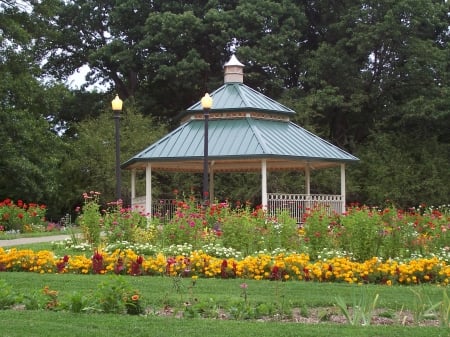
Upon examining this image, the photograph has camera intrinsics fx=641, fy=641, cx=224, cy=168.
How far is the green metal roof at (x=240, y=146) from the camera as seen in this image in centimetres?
1947

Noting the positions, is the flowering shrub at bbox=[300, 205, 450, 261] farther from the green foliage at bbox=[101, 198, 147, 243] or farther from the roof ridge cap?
the roof ridge cap

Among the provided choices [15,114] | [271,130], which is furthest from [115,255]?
[15,114]

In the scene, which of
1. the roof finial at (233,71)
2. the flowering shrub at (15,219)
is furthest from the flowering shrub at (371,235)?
the roof finial at (233,71)

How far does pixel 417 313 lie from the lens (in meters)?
6.75

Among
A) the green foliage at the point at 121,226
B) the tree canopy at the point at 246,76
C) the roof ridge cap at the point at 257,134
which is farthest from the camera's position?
the tree canopy at the point at 246,76

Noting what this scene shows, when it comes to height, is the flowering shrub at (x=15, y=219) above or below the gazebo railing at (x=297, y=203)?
below

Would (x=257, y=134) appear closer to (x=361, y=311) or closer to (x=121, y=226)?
(x=121, y=226)

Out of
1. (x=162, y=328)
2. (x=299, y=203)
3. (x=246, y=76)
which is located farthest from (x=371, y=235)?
(x=246, y=76)

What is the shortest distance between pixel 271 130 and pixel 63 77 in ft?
67.3

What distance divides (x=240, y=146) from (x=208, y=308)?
12.8 metres

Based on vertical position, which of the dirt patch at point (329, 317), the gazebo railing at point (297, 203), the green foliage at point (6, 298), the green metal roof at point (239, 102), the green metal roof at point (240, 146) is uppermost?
the green metal roof at point (239, 102)

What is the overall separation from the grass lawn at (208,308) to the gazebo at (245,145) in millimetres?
9940

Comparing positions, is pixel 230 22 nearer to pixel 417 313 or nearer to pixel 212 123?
pixel 212 123

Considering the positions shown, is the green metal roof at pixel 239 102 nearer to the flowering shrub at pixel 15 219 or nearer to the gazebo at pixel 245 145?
the gazebo at pixel 245 145
